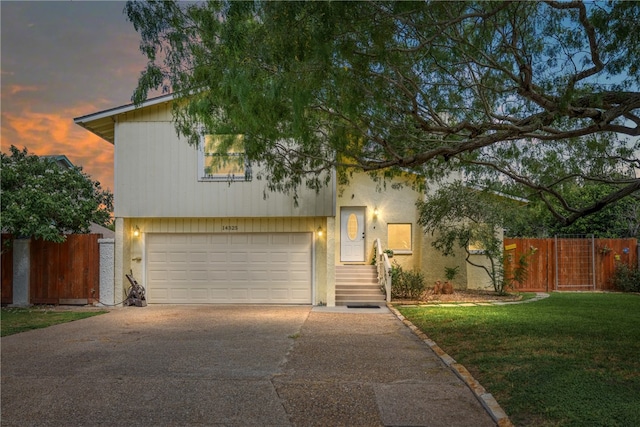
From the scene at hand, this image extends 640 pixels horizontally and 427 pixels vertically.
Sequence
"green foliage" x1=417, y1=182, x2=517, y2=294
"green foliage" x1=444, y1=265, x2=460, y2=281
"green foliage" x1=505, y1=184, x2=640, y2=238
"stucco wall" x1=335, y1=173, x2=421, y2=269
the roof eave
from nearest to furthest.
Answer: the roof eave < "green foliage" x1=417, y1=182, x2=517, y2=294 < "green foliage" x1=444, y1=265, x2=460, y2=281 < "stucco wall" x1=335, y1=173, x2=421, y2=269 < "green foliage" x1=505, y1=184, x2=640, y2=238

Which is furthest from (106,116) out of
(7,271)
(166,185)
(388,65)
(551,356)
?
(551,356)

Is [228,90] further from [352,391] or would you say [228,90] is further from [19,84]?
[19,84]

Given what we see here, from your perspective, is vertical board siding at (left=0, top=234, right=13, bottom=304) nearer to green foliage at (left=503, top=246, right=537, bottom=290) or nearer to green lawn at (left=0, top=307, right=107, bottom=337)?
green lawn at (left=0, top=307, right=107, bottom=337)

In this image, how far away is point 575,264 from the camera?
18156 mm

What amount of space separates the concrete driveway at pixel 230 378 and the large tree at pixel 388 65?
3.21m

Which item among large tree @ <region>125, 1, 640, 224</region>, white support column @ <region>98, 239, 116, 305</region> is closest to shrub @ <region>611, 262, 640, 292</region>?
large tree @ <region>125, 1, 640, 224</region>

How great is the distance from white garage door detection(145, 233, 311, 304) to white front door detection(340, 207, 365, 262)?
2972 millimetres

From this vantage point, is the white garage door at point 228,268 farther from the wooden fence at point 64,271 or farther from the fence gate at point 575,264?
the fence gate at point 575,264

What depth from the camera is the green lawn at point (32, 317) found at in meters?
10.4

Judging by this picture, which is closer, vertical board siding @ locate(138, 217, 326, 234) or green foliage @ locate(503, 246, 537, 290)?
vertical board siding @ locate(138, 217, 326, 234)

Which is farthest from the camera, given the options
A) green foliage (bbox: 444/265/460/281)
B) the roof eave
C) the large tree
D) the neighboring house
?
green foliage (bbox: 444/265/460/281)

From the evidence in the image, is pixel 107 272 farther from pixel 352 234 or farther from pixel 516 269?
pixel 516 269

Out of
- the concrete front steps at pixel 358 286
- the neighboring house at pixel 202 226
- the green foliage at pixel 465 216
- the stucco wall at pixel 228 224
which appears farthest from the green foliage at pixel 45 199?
the green foliage at pixel 465 216

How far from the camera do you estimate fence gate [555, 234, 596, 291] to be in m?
18.0
